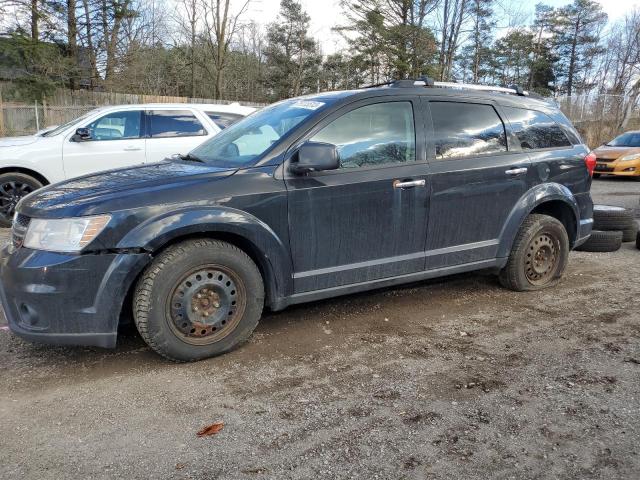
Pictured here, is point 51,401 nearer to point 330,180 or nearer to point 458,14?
point 330,180

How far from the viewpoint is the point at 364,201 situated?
3.69m

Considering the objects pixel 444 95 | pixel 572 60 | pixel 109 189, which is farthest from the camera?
pixel 572 60

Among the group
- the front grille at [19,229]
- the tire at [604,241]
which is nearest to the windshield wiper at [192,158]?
the front grille at [19,229]

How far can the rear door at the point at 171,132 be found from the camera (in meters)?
8.09

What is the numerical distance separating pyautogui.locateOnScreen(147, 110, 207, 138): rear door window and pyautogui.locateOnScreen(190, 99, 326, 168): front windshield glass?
4.10 metres

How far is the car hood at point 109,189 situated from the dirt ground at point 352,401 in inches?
41.1

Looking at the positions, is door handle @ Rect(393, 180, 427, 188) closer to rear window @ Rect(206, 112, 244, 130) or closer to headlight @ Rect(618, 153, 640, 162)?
rear window @ Rect(206, 112, 244, 130)

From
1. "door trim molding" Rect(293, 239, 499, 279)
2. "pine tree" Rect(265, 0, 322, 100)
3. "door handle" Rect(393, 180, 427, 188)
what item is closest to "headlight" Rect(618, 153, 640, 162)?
"door trim molding" Rect(293, 239, 499, 279)

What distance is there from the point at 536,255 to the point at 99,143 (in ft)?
21.0

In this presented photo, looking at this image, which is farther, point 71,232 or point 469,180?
point 469,180

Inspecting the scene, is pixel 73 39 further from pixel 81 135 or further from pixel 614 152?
Result: pixel 614 152

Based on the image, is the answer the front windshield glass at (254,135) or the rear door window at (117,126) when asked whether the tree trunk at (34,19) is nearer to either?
the rear door window at (117,126)

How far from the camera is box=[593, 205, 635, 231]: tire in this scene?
6.58m

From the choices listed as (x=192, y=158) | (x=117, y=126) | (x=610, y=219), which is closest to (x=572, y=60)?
(x=610, y=219)
